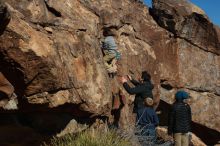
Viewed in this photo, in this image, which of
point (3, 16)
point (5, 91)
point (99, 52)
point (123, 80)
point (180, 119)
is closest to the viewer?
point (3, 16)

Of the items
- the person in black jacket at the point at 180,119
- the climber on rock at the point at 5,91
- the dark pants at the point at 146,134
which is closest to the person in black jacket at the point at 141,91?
the dark pants at the point at 146,134

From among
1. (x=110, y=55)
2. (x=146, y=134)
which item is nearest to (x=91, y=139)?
(x=146, y=134)

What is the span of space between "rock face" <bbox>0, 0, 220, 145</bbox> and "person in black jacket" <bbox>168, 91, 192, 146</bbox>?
132 cm

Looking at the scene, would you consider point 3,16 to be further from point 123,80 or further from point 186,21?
point 186,21

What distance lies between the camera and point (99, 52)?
37.1 feet

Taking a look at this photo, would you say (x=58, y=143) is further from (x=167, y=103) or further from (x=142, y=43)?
(x=167, y=103)

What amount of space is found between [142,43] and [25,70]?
7270 mm

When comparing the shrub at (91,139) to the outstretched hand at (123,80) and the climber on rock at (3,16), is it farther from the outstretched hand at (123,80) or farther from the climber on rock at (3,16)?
the climber on rock at (3,16)

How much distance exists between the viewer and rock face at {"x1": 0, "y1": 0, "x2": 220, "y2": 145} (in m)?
8.78

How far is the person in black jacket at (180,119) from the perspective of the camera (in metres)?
12.1

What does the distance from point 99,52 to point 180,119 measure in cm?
278

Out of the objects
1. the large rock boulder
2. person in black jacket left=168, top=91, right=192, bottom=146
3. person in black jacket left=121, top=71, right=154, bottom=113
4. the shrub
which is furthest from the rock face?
person in black jacket left=168, top=91, right=192, bottom=146

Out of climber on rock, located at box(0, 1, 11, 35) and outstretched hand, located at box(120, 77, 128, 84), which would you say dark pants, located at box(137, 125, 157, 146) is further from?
climber on rock, located at box(0, 1, 11, 35)

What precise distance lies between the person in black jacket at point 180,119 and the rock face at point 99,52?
132 centimetres
